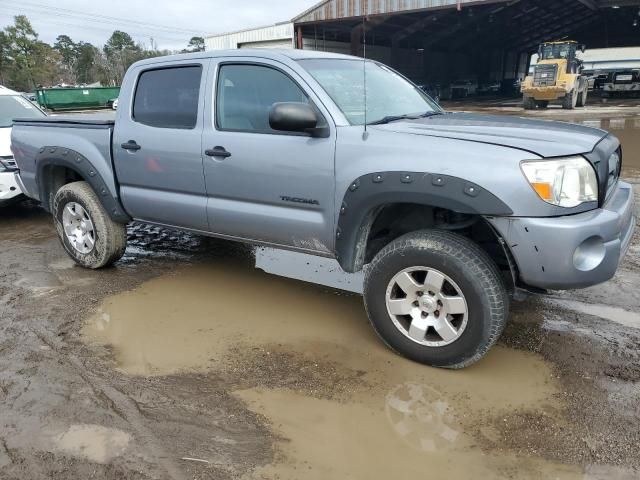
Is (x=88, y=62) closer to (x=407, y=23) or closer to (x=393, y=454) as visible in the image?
(x=407, y=23)

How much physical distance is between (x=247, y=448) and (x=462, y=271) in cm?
149

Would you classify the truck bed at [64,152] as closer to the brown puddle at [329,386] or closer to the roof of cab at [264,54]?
the roof of cab at [264,54]

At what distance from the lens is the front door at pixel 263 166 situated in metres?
3.47

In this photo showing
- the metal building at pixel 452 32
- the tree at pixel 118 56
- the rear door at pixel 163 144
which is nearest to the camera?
the rear door at pixel 163 144

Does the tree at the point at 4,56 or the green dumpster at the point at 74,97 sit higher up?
the tree at the point at 4,56

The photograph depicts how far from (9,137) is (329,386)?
5.96 m

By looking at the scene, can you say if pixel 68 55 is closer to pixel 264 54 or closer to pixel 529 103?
pixel 529 103

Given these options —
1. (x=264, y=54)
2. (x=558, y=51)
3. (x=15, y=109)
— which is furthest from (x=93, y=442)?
(x=558, y=51)

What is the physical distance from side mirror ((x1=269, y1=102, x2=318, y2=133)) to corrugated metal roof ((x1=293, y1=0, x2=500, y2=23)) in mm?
23509

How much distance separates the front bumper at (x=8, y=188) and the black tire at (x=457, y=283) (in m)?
5.24

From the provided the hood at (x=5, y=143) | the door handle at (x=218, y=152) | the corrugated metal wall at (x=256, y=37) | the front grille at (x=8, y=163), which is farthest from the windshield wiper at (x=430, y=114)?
the corrugated metal wall at (x=256, y=37)

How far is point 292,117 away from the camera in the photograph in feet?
10.6

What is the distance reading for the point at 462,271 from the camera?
9.87ft

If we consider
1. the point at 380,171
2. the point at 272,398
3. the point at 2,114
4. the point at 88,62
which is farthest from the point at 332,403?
the point at 88,62
